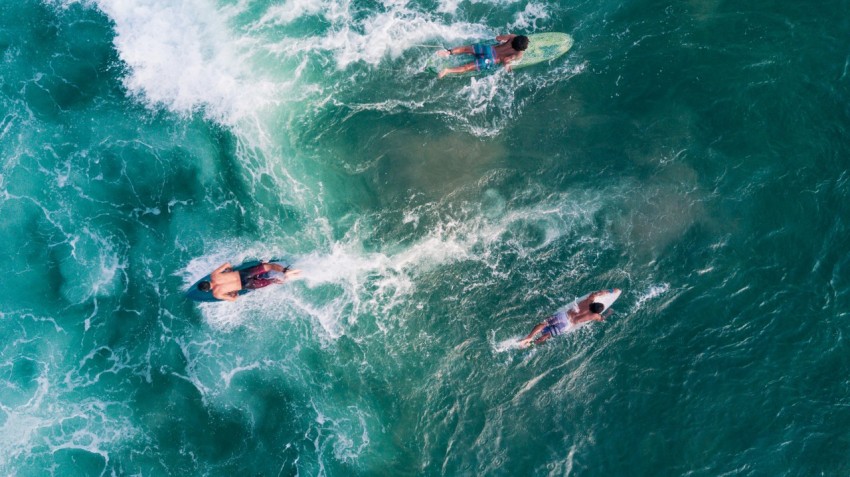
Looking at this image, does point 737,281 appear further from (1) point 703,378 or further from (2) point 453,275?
(2) point 453,275

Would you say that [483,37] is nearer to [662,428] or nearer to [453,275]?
[453,275]

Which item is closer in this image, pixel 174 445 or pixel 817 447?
pixel 817 447

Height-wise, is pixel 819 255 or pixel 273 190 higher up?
pixel 273 190

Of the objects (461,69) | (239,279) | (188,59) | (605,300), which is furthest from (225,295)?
(605,300)

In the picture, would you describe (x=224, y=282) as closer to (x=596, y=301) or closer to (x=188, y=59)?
(x=188, y=59)

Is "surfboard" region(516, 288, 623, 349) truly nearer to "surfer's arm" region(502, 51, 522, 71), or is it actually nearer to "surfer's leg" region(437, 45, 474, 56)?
"surfer's arm" region(502, 51, 522, 71)

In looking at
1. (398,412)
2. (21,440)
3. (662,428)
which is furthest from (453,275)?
(21,440)

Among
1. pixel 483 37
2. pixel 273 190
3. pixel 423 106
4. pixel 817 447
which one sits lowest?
pixel 817 447
